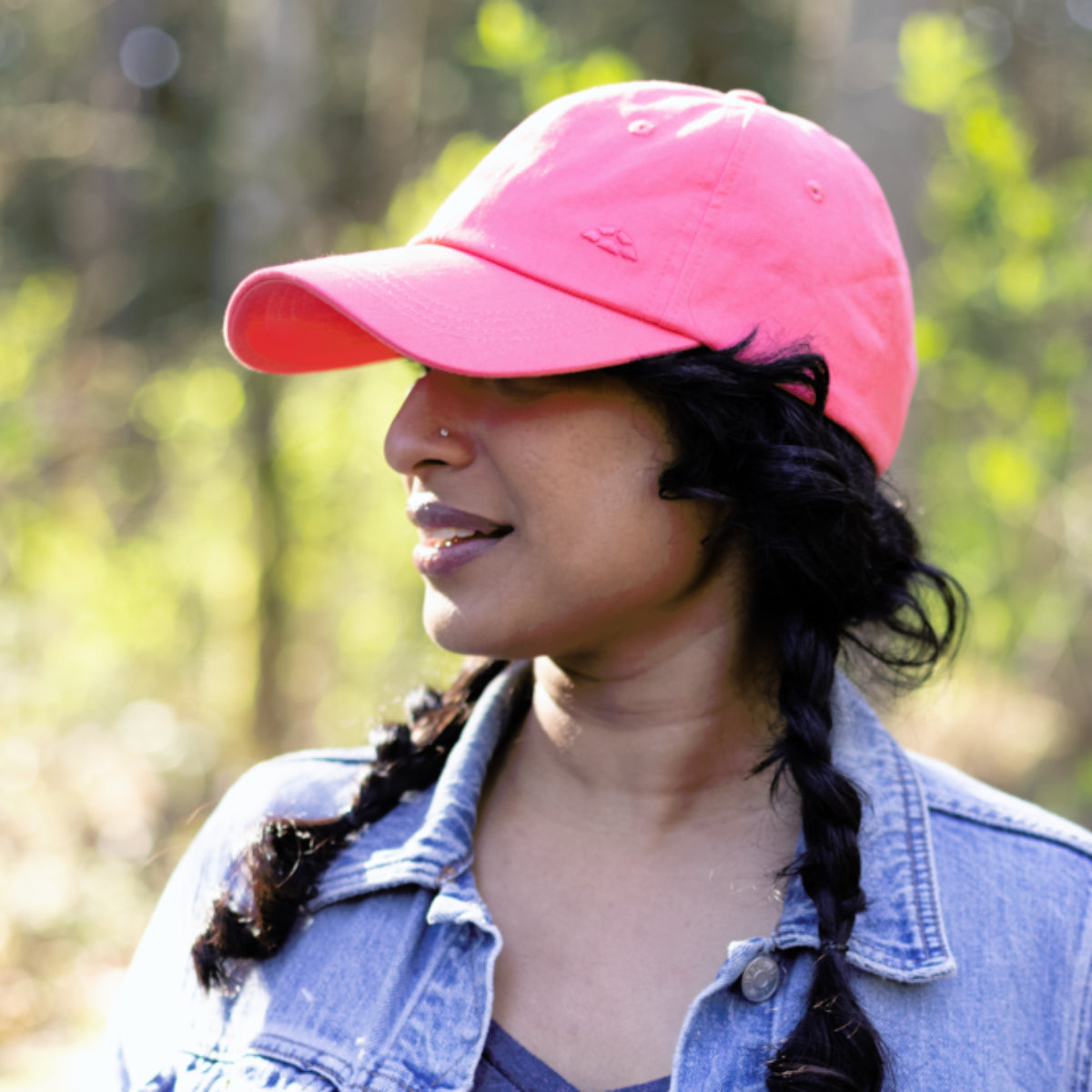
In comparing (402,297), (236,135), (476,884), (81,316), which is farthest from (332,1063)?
(81,316)

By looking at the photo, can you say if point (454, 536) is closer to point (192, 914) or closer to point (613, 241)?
point (613, 241)

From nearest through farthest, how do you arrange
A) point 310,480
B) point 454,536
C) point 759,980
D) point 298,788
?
point 759,980
point 454,536
point 298,788
point 310,480

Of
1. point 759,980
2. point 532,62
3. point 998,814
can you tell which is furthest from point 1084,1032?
point 532,62

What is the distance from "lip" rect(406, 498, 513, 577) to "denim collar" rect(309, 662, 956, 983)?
35 cm

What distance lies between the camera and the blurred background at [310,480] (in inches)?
134

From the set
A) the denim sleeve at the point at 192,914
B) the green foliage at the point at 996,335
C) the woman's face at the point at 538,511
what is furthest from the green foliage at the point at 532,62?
the denim sleeve at the point at 192,914

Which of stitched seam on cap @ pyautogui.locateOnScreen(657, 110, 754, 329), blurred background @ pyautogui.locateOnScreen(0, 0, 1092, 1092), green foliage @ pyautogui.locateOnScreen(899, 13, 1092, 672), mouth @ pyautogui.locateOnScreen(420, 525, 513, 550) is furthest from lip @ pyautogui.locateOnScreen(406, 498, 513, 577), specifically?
green foliage @ pyautogui.locateOnScreen(899, 13, 1092, 672)

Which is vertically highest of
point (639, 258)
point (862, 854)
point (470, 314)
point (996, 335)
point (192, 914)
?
point (996, 335)

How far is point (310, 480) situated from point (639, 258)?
3531 millimetres

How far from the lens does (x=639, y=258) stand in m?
1.36

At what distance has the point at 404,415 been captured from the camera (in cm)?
146

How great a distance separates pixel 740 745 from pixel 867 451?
1.49 ft

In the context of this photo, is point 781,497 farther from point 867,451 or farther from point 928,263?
point 928,263

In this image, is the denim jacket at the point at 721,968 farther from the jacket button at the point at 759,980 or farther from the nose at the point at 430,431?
the nose at the point at 430,431
